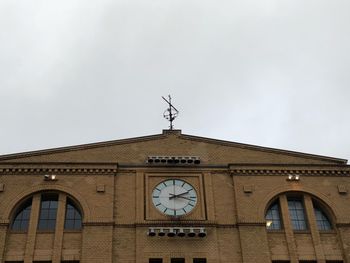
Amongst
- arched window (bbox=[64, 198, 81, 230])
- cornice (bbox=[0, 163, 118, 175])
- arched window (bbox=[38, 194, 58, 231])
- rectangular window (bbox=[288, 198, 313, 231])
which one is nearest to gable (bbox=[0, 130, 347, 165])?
cornice (bbox=[0, 163, 118, 175])

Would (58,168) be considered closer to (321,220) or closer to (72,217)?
(72,217)

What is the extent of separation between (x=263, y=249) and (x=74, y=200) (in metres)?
10.9

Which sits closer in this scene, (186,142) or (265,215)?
(265,215)

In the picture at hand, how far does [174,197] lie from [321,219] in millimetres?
8711

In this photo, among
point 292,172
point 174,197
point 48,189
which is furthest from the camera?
point 292,172

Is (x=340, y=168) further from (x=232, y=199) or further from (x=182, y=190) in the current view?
(x=182, y=190)

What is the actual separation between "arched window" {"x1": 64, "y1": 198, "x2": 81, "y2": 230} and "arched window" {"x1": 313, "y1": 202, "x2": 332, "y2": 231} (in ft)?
45.2

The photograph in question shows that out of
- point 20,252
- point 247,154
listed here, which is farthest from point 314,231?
point 20,252

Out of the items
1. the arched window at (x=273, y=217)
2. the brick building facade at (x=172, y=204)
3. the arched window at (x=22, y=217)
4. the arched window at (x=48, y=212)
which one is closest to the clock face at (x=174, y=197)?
the brick building facade at (x=172, y=204)

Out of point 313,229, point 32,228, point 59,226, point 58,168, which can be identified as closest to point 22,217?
point 32,228

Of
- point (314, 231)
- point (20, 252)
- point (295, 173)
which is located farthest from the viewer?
point (295, 173)

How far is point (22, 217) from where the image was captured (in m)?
30.6

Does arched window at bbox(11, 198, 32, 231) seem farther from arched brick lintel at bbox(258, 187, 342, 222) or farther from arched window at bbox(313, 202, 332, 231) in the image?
arched window at bbox(313, 202, 332, 231)

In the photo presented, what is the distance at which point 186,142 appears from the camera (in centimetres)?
3438
